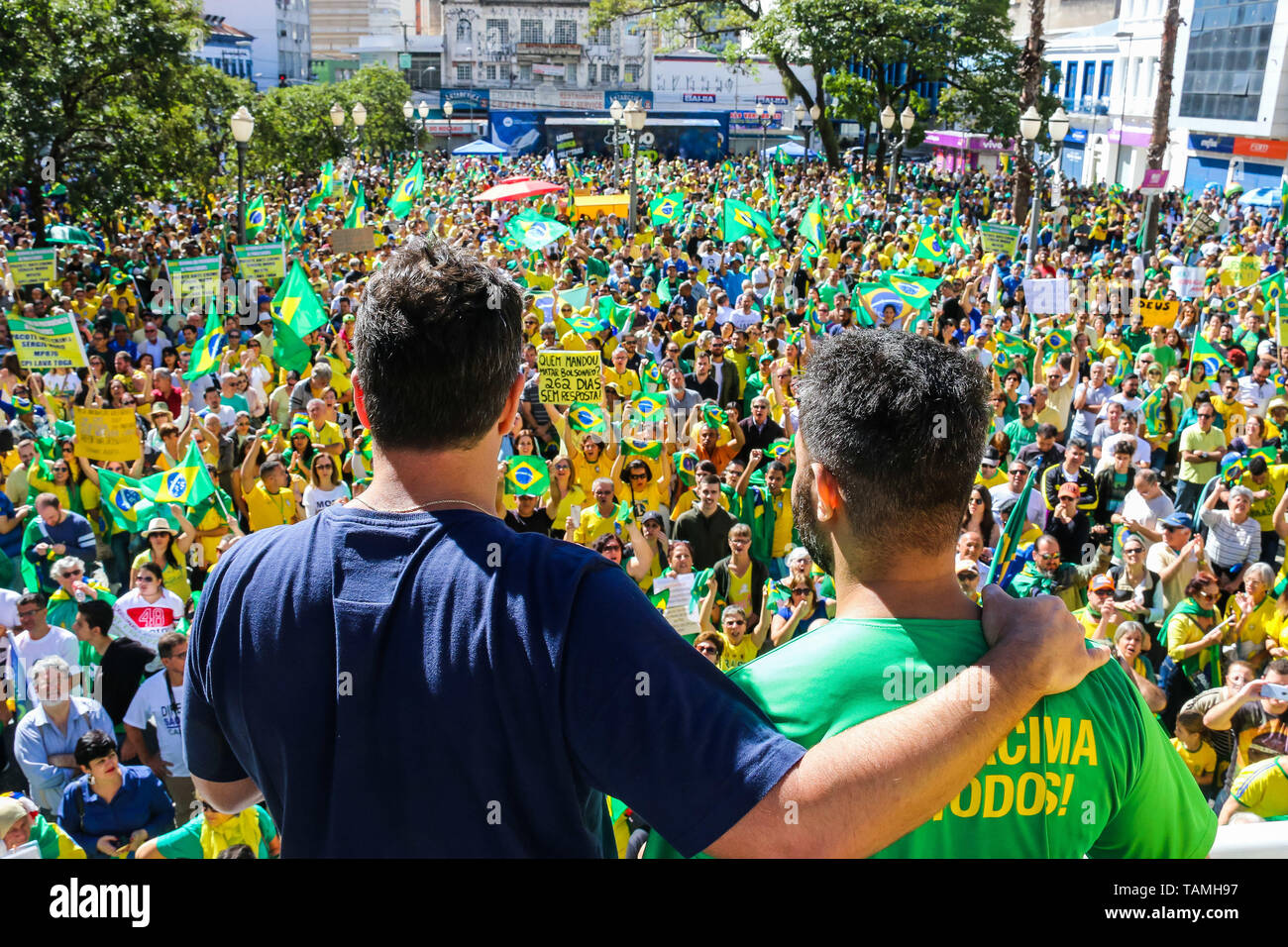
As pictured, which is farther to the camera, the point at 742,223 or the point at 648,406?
the point at 742,223

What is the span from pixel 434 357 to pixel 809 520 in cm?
52

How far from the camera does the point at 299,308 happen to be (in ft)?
39.4

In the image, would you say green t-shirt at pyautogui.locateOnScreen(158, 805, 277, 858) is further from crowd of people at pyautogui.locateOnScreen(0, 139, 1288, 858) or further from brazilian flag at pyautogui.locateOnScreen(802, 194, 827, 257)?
brazilian flag at pyautogui.locateOnScreen(802, 194, 827, 257)

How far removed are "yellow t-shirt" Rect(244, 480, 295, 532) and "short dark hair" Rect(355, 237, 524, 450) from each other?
692 cm

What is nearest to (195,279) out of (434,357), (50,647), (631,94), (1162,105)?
(50,647)

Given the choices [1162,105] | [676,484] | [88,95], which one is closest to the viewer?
[676,484]

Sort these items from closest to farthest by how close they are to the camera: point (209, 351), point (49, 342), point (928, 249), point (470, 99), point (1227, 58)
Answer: point (49, 342) → point (209, 351) → point (928, 249) → point (1227, 58) → point (470, 99)

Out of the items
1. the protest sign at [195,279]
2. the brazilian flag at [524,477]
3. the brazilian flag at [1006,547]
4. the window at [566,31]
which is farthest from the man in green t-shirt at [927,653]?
the window at [566,31]

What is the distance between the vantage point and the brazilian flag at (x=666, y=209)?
22.0 m

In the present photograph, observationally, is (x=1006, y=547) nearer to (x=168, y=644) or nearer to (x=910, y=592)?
(x=168, y=644)

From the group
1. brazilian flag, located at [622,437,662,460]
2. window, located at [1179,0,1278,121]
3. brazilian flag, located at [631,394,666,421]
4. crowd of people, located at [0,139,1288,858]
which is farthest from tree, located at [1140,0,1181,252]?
window, located at [1179,0,1278,121]

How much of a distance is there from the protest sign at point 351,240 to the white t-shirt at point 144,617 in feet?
40.2

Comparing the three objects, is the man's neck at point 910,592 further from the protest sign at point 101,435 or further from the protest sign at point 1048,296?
the protest sign at point 1048,296

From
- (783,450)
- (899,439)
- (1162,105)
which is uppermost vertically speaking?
(1162,105)
